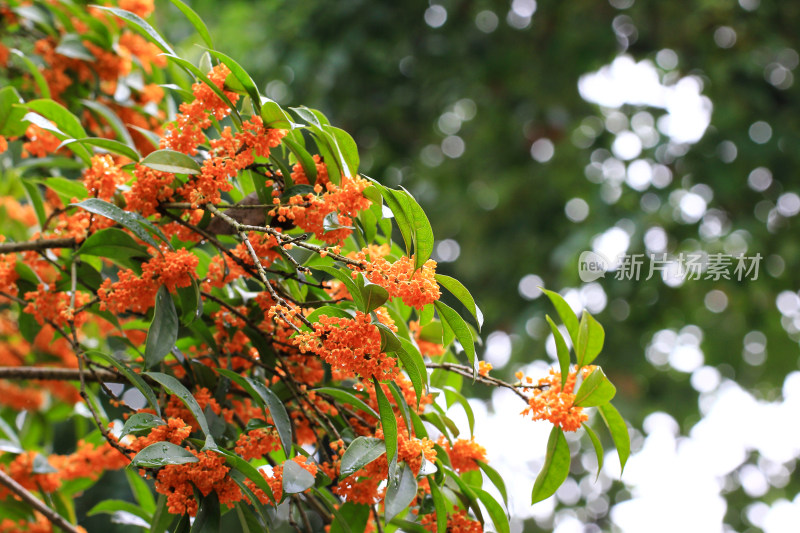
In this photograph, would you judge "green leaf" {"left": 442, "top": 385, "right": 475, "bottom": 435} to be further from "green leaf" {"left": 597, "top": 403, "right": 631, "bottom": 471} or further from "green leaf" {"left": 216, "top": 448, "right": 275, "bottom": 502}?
"green leaf" {"left": 216, "top": 448, "right": 275, "bottom": 502}

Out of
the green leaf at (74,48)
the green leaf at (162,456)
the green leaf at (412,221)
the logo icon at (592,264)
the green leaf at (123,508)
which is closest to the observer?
the green leaf at (162,456)

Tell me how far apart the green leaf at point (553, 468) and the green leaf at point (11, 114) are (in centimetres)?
104

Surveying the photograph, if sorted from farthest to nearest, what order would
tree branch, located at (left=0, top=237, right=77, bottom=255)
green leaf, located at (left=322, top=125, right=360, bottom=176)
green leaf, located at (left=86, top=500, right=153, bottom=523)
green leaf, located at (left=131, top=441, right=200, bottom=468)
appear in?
green leaf, located at (left=86, top=500, right=153, bottom=523) < tree branch, located at (left=0, top=237, right=77, bottom=255) < green leaf, located at (left=322, top=125, right=360, bottom=176) < green leaf, located at (left=131, top=441, right=200, bottom=468)

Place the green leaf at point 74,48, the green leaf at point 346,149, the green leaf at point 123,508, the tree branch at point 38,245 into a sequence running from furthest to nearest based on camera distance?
the green leaf at point 74,48 → the green leaf at point 123,508 → the tree branch at point 38,245 → the green leaf at point 346,149

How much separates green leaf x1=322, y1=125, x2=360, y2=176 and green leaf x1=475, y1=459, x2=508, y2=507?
1.73 ft

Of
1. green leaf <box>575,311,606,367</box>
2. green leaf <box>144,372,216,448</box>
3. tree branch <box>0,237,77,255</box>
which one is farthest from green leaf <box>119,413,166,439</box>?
green leaf <box>575,311,606,367</box>

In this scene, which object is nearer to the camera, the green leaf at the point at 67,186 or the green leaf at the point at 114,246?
the green leaf at the point at 114,246

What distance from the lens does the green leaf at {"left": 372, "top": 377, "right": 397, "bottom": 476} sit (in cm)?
85

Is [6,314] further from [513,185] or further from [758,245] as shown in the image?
[758,245]

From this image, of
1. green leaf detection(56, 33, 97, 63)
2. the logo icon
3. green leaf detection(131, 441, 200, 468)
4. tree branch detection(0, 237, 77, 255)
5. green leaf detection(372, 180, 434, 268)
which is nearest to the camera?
green leaf detection(131, 441, 200, 468)

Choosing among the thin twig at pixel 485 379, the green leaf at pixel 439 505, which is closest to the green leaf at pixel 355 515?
the green leaf at pixel 439 505

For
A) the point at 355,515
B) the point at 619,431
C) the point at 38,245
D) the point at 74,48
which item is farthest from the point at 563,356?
the point at 74,48

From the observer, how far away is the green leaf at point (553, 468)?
3.39ft

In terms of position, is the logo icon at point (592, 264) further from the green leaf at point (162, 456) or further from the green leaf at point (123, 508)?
the green leaf at point (162, 456)
